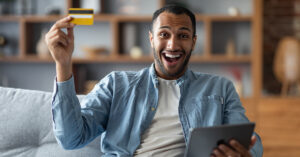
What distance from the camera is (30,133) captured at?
1.74 metres

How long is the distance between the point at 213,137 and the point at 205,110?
365mm

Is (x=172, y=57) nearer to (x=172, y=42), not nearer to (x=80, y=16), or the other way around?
(x=172, y=42)

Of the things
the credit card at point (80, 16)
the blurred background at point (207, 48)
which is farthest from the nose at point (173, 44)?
the blurred background at point (207, 48)

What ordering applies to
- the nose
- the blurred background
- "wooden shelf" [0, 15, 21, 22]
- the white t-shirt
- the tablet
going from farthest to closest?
"wooden shelf" [0, 15, 21, 22]
the blurred background
the nose
the white t-shirt
the tablet

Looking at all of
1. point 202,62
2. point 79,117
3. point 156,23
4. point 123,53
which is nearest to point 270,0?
point 202,62

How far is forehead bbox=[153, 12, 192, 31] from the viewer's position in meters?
1.72

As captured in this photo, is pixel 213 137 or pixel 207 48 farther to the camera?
pixel 207 48

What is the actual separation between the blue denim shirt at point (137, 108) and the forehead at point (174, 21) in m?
0.22

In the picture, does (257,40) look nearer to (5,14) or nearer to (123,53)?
(123,53)

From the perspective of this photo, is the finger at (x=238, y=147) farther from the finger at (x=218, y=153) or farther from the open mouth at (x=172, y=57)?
the open mouth at (x=172, y=57)

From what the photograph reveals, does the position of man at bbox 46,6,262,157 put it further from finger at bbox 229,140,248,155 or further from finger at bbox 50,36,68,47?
finger at bbox 50,36,68,47

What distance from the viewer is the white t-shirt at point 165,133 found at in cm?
161

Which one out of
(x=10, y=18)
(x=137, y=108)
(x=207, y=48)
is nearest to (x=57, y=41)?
(x=137, y=108)

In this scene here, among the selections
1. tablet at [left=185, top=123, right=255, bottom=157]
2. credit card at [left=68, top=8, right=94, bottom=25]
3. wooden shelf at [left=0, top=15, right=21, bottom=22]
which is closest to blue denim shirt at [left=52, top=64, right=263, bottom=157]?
tablet at [left=185, top=123, right=255, bottom=157]
